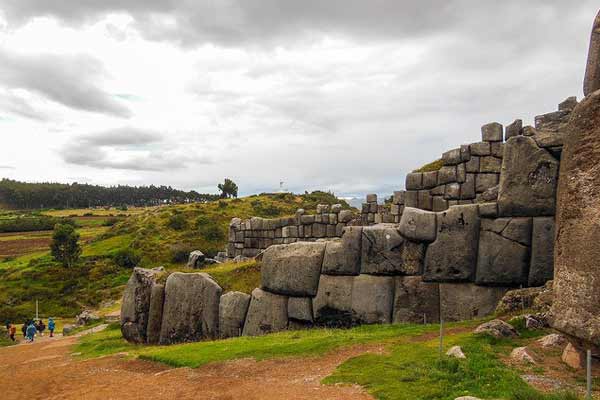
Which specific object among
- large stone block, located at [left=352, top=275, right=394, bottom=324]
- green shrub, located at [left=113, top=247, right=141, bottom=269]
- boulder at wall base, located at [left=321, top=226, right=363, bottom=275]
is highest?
boulder at wall base, located at [left=321, top=226, right=363, bottom=275]

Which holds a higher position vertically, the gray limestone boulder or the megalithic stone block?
the megalithic stone block

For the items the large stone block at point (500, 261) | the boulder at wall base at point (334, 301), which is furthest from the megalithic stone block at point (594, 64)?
the boulder at wall base at point (334, 301)

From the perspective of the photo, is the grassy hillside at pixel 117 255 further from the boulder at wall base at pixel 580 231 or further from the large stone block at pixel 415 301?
the boulder at wall base at pixel 580 231

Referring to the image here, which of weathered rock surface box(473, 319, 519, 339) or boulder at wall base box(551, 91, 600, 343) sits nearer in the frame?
boulder at wall base box(551, 91, 600, 343)

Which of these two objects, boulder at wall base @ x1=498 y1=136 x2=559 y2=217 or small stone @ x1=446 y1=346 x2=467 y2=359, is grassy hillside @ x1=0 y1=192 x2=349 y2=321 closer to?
boulder at wall base @ x1=498 y1=136 x2=559 y2=217

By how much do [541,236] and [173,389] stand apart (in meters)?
10.4

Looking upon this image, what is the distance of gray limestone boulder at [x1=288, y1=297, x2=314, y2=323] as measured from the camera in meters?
17.6

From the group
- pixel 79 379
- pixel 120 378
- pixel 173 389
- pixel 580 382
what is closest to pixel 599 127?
pixel 580 382

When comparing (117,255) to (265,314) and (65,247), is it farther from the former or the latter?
(265,314)

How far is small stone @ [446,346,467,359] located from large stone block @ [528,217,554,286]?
518cm

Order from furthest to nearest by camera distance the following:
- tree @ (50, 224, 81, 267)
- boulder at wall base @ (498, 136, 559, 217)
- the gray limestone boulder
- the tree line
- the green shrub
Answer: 1. the tree line
2. tree @ (50, 224, 81, 267)
3. the green shrub
4. the gray limestone boulder
5. boulder at wall base @ (498, 136, 559, 217)

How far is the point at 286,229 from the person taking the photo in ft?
105

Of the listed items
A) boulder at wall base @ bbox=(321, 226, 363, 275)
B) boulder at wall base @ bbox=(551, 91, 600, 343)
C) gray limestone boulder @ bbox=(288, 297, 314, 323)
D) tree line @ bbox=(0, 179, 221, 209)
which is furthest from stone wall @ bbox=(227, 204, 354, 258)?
tree line @ bbox=(0, 179, 221, 209)

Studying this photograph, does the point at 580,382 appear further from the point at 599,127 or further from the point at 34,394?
the point at 34,394
